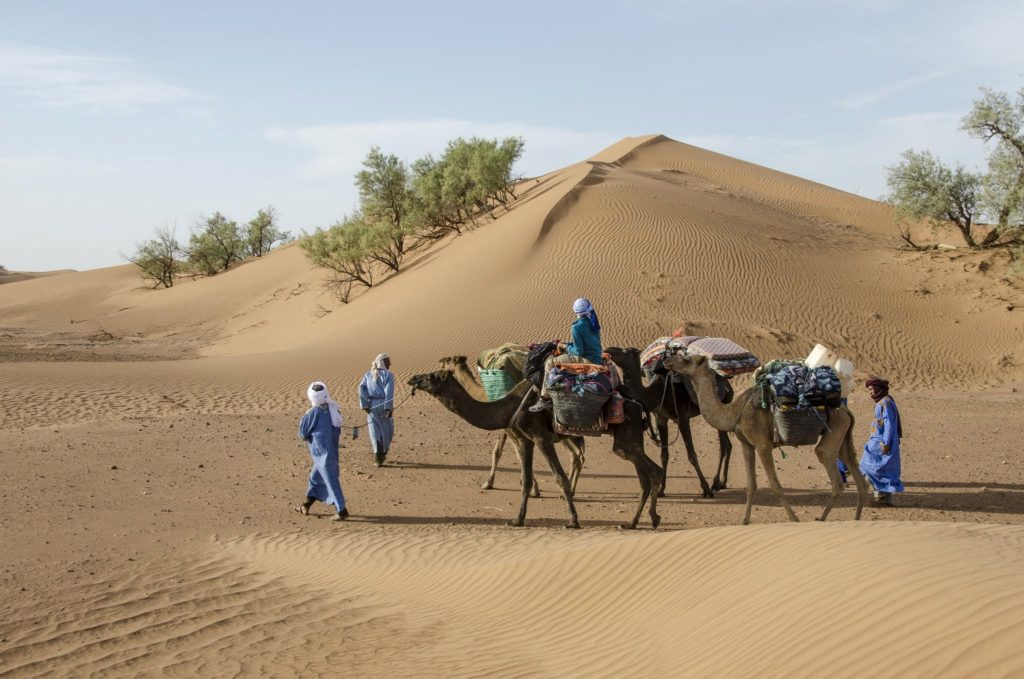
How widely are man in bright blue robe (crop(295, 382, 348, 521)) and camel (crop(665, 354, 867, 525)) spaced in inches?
163

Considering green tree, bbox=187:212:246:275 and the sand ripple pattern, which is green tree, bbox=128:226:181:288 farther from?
the sand ripple pattern

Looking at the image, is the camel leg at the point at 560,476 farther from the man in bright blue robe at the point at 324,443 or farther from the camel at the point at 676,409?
the man in bright blue robe at the point at 324,443

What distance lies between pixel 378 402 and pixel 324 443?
3.53m

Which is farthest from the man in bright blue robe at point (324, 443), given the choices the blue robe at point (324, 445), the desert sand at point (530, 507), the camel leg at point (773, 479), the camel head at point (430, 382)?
the camel leg at point (773, 479)

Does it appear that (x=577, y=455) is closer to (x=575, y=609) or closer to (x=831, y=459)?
(x=831, y=459)

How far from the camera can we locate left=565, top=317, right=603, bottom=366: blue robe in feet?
36.3

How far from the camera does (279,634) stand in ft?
23.1

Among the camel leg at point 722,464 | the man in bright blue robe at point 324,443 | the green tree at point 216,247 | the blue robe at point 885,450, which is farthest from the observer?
the green tree at point 216,247

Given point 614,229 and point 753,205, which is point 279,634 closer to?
point 614,229

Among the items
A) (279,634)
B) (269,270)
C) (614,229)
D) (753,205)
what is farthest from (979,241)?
(269,270)

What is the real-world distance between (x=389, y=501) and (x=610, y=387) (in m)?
3.94

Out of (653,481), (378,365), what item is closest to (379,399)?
(378,365)

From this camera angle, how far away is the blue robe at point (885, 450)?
37.5 ft

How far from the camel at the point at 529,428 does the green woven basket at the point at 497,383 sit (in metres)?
1.21
